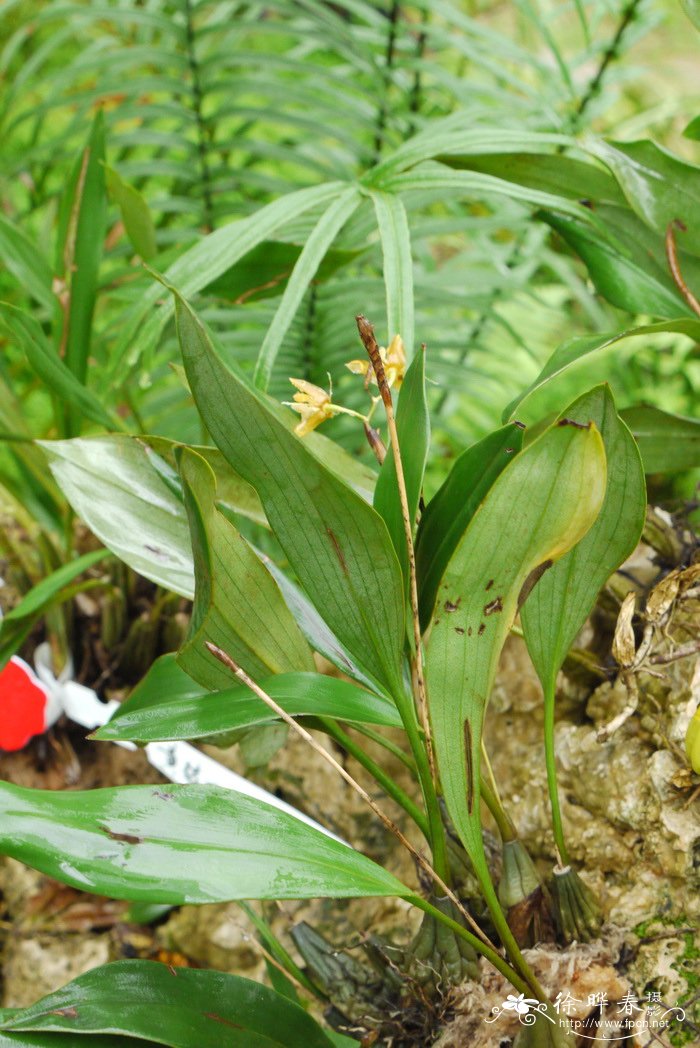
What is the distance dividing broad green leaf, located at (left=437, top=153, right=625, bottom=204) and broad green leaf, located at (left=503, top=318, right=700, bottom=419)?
0.56ft

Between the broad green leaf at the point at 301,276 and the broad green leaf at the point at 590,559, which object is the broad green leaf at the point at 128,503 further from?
the broad green leaf at the point at 590,559

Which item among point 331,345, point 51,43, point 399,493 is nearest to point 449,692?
point 399,493

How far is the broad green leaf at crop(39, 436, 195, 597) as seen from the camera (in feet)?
2.15

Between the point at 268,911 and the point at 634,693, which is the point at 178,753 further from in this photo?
the point at 634,693

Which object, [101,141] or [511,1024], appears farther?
[101,141]

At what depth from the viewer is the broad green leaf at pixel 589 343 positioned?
0.64 metres

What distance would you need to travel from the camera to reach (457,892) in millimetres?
657

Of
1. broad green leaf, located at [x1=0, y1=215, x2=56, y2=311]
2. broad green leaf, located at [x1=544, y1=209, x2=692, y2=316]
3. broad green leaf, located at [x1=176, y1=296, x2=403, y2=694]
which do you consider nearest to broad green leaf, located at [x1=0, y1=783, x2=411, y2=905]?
broad green leaf, located at [x1=176, y1=296, x2=403, y2=694]

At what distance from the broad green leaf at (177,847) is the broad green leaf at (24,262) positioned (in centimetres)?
64

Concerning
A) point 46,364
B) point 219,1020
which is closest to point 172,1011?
point 219,1020

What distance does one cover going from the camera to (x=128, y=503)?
2.18 feet

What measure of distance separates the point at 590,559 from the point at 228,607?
245 mm

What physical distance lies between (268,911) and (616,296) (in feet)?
2.19

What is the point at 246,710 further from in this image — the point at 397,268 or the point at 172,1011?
the point at 397,268
